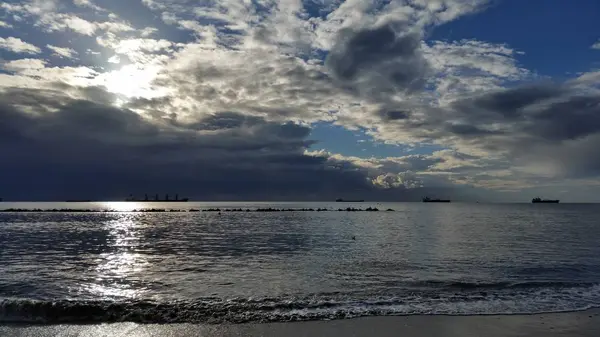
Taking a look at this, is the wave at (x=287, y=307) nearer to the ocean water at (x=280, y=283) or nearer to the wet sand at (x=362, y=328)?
the ocean water at (x=280, y=283)

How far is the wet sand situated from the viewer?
13750mm

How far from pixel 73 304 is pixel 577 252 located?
1834 inches

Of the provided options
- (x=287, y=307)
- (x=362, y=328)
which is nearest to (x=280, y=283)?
(x=287, y=307)

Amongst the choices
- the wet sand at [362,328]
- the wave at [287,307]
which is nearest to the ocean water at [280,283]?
the wave at [287,307]

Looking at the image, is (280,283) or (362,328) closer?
(362,328)

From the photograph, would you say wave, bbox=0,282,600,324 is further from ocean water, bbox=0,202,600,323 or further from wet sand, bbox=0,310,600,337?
wet sand, bbox=0,310,600,337

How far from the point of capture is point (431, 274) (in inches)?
1058

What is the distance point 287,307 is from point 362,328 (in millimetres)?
4465

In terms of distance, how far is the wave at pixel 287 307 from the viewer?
15.8m

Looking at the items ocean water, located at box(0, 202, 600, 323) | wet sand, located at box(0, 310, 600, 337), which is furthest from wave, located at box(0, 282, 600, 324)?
wet sand, located at box(0, 310, 600, 337)


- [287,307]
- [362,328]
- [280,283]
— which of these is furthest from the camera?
[280,283]

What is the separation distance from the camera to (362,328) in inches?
566

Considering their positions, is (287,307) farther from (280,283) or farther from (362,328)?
(280,283)

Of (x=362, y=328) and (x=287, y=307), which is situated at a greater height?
(x=362, y=328)
